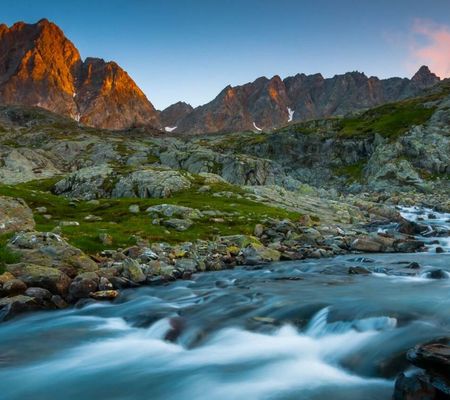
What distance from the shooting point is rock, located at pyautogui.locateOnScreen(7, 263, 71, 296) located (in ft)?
63.0

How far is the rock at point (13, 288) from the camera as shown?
60.3 ft

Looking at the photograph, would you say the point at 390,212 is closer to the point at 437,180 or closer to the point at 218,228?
the point at 218,228

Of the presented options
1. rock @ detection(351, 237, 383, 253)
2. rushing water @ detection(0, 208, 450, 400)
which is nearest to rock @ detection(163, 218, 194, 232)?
rock @ detection(351, 237, 383, 253)

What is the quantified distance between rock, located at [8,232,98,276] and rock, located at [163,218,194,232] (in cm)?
1613

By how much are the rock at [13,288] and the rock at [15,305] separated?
0.39 meters

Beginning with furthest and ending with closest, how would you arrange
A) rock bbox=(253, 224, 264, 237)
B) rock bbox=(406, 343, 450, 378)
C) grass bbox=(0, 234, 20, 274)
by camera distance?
rock bbox=(253, 224, 264, 237)
grass bbox=(0, 234, 20, 274)
rock bbox=(406, 343, 450, 378)

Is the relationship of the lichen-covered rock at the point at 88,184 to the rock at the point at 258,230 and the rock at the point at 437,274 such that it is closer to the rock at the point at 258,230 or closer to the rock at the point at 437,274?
the rock at the point at 258,230

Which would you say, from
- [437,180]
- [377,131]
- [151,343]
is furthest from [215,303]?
[377,131]

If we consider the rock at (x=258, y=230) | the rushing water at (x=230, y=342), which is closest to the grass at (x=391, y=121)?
the rock at (x=258, y=230)

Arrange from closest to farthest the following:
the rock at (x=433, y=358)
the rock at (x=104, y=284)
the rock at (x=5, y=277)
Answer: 1. the rock at (x=433, y=358)
2. the rock at (x=5, y=277)
3. the rock at (x=104, y=284)

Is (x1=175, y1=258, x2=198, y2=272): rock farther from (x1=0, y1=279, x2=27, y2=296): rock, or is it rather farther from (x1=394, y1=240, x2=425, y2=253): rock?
(x1=394, y1=240, x2=425, y2=253): rock

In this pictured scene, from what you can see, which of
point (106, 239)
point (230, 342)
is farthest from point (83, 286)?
point (106, 239)

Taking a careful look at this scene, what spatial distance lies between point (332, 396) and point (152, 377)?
4.82 metres

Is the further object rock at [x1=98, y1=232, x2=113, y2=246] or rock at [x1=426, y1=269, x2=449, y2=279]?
rock at [x1=98, y1=232, x2=113, y2=246]
